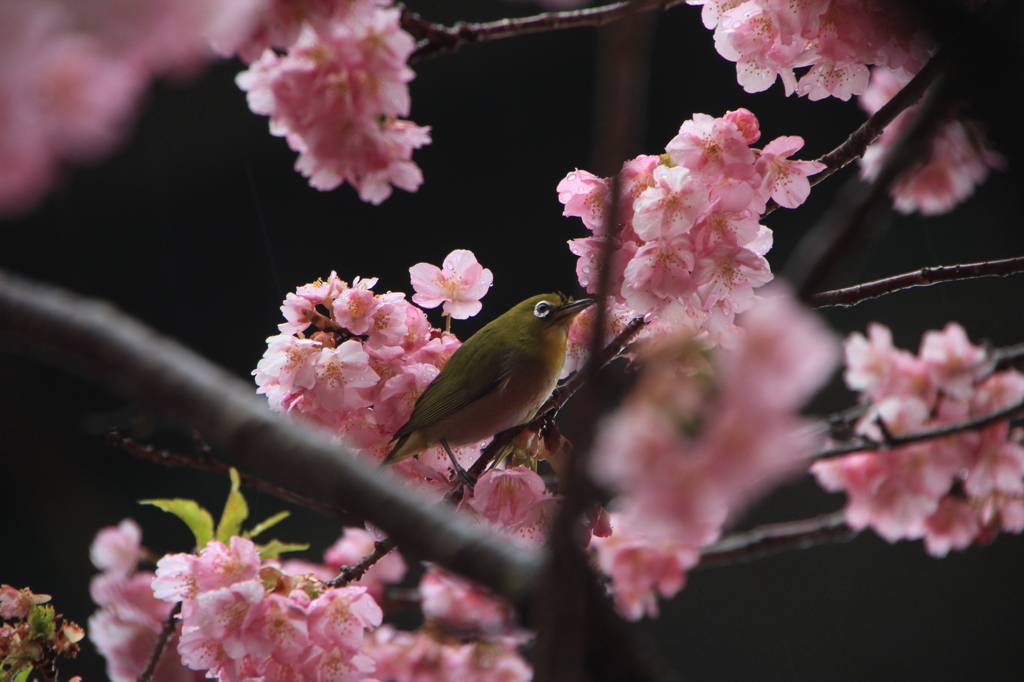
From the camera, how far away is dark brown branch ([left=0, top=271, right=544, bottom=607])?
31 centimetres

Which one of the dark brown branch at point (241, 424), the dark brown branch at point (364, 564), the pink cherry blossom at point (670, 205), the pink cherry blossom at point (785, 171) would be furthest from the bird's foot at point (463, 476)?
the dark brown branch at point (241, 424)

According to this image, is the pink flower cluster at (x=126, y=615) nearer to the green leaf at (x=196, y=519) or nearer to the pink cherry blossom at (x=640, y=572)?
the green leaf at (x=196, y=519)

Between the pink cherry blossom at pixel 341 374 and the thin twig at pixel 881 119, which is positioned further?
the pink cherry blossom at pixel 341 374

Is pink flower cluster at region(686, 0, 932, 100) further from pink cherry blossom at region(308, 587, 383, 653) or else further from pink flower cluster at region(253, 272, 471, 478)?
pink cherry blossom at region(308, 587, 383, 653)

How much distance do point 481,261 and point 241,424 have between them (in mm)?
1563

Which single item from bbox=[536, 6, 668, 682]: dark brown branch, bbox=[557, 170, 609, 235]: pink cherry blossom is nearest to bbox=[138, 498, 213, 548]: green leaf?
bbox=[557, 170, 609, 235]: pink cherry blossom

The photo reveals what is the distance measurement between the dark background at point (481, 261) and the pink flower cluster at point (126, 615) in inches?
24.6

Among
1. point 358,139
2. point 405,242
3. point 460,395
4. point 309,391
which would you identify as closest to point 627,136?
point 358,139

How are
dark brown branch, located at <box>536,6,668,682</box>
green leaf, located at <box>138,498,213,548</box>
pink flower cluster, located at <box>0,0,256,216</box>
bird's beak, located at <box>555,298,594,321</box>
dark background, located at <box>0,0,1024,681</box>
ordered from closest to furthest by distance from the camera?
dark brown branch, located at <box>536,6,668,682</box> < pink flower cluster, located at <box>0,0,256,216</box> < green leaf, located at <box>138,498,213,548</box> < bird's beak, located at <box>555,298,594,321</box> < dark background, located at <box>0,0,1024,681</box>

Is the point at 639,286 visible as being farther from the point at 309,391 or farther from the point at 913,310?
the point at 913,310

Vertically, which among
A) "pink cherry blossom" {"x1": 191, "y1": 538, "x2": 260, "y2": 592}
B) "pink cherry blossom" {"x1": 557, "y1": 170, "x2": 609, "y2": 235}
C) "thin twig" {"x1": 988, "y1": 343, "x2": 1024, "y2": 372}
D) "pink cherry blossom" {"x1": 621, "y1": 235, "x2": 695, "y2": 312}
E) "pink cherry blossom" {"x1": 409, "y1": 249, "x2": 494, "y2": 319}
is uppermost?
"pink cherry blossom" {"x1": 557, "y1": 170, "x2": 609, "y2": 235}

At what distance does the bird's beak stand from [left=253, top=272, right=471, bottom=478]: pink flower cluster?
0.20m

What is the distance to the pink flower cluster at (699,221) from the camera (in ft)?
2.53

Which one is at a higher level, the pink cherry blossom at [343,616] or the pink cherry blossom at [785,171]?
the pink cherry blossom at [785,171]
